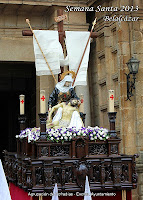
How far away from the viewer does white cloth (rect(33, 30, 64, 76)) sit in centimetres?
1034

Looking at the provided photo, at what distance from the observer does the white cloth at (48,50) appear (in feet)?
33.9

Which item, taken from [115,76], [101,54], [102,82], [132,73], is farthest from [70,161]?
[101,54]

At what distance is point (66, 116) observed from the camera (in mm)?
9641

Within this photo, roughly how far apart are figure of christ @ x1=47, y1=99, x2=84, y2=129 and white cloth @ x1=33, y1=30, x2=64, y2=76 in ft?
3.06

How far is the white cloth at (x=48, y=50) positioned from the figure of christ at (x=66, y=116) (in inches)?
36.8

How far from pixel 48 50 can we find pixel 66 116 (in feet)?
5.37

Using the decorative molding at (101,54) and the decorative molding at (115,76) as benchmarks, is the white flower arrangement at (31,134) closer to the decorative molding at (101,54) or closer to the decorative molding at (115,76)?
the decorative molding at (115,76)

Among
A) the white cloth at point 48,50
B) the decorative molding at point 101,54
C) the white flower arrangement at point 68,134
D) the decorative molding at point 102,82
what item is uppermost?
the decorative molding at point 101,54

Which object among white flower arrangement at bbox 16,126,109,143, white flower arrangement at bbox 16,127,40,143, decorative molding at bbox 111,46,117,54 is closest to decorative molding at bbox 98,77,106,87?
decorative molding at bbox 111,46,117,54

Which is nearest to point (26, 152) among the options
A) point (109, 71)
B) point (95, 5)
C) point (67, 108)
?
point (67, 108)

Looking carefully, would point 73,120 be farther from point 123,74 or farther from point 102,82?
point 102,82

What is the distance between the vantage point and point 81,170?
8.45 metres

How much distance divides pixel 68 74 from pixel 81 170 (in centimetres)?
253

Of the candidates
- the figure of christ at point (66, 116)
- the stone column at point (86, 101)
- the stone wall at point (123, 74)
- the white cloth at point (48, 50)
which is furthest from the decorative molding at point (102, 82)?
the figure of christ at point (66, 116)
